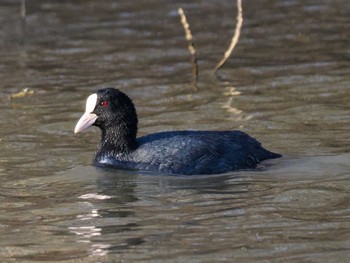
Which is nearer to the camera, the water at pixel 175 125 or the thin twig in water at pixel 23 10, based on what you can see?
the water at pixel 175 125

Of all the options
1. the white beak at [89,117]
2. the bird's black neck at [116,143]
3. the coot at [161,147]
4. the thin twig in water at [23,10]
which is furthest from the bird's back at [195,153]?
the thin twig in water at [23,10]

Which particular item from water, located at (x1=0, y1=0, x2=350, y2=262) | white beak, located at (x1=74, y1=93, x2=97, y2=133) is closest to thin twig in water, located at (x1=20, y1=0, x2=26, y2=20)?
water, located at (x1=0, y1=0, x2=350, y2=262)

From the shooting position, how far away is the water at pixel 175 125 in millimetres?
8727

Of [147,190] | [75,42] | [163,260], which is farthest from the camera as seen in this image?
[75,42]

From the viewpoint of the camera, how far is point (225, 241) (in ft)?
28.1

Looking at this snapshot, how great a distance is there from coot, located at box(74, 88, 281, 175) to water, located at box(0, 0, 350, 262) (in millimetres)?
162

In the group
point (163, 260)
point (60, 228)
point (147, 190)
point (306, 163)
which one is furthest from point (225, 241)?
point (306, 163)

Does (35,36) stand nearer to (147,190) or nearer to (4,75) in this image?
(4,75)

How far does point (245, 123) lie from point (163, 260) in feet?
16.9

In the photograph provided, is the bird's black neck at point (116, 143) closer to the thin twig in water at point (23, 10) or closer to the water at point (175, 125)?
the water at point (175, 125)

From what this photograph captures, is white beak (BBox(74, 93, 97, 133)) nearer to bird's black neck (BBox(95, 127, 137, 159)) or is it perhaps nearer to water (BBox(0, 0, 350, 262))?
bird's black neck (BBox(95, 127, 137, 159))

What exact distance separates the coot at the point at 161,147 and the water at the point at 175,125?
162 mm

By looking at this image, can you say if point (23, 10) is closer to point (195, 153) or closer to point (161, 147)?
point (161, 147)

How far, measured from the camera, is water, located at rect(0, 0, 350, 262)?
8.73m
